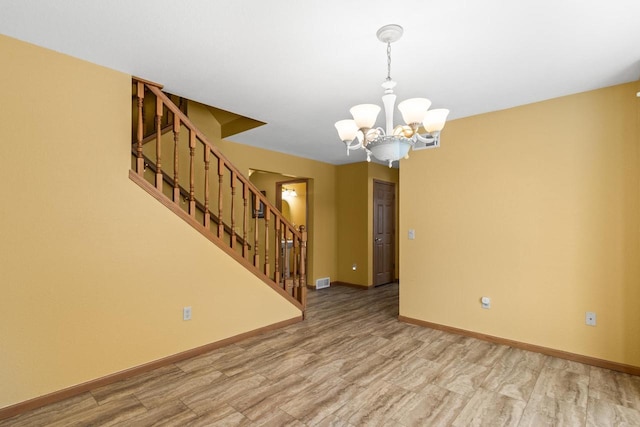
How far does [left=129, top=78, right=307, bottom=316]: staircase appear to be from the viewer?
265cm

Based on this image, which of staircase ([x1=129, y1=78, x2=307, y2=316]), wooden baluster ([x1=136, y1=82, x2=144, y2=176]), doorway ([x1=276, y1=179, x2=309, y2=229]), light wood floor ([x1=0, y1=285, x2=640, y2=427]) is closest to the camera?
light wood floor ([x1=0, y1=285, x2=640, y2=427])

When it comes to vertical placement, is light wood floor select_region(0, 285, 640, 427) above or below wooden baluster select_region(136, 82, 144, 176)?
below

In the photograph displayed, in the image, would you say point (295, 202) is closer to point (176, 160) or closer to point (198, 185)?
Result: point (198, 185)

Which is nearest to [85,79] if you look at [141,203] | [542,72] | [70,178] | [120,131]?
[120,131]

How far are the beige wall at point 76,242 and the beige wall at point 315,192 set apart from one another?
223 cm

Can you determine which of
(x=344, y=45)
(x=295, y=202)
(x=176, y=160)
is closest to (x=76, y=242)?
(x=176, y=160)

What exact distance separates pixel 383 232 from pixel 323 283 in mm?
1561

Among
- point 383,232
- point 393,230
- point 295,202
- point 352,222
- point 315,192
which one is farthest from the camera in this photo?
point 295,202

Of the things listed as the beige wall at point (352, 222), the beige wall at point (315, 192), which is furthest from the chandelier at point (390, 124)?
the beige wall at point (352, 222)

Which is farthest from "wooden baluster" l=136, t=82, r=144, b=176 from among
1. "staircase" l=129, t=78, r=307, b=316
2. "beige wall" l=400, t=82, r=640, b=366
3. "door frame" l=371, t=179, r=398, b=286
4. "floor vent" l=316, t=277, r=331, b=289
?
"door frame" l=371, t=179, r=398, b=286

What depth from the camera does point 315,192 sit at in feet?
18.8

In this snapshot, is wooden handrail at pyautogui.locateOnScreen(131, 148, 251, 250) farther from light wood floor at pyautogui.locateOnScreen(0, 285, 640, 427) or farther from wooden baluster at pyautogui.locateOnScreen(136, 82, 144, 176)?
light wood floor at pyautogui.locateOnScreen(0, 285, 640, 427)

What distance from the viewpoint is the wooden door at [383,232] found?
5.87 metres

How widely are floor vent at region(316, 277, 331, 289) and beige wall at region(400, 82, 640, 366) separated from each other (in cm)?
217
